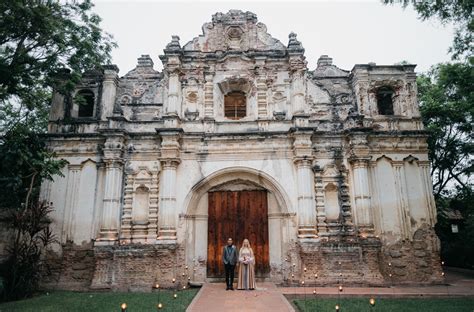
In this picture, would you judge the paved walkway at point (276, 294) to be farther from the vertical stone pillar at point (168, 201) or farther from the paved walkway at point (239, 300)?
the vertical stone pillar at point (168, 201)

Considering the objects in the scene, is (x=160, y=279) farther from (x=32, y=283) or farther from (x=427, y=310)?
(x=427, y=310)

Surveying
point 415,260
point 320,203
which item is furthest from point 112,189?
point 415,260

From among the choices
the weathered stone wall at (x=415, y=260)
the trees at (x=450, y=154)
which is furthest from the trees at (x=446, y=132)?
the weathered stone wall at (x=415, y=260)

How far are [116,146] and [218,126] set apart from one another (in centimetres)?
393

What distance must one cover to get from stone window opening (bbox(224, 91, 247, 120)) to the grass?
6988 mm

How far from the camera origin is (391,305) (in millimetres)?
9156

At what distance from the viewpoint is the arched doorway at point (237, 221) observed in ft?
42.6

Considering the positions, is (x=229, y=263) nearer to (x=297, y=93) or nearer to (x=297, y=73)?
(x=297, y=93)

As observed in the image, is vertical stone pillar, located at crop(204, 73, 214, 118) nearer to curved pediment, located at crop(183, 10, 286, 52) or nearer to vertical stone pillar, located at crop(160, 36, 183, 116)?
vertical stone pillar, located at crop(160, 36, 183, 116)

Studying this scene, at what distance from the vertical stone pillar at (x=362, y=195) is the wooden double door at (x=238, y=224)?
3360 millimetres

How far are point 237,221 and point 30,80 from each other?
849 centimetres

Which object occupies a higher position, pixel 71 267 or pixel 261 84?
pixel 261 84

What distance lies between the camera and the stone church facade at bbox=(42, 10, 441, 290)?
12570 millimetres

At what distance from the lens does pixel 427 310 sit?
8.48m
